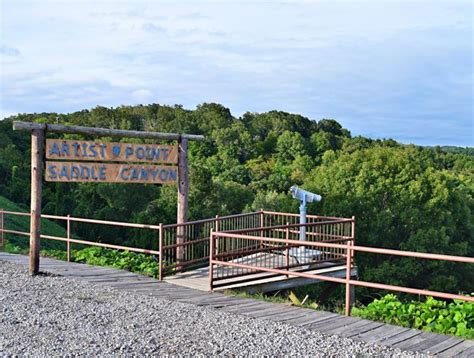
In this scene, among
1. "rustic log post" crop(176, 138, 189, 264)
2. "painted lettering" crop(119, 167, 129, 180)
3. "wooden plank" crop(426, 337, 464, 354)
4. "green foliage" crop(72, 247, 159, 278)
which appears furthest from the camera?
"rustic log post" crop(176, 138, 189, 264)

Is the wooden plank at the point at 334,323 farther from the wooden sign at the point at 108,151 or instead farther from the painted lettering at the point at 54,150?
the painted lettering at the point at 54,150

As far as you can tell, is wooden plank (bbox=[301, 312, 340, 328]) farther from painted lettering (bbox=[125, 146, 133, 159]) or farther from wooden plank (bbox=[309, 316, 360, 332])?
painted lettering (bbox=[125, 146, 133, 159])

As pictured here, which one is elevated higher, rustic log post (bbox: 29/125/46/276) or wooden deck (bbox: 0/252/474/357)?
rustic log post (bbox: 29/125/46/276)

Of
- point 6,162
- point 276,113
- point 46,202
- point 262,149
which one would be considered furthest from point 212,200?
point 276,113

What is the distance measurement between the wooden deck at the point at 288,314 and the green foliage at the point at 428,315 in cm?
30

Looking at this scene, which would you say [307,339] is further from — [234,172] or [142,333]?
[234,172]

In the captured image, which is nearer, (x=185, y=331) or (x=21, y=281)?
(x=185, y=331)

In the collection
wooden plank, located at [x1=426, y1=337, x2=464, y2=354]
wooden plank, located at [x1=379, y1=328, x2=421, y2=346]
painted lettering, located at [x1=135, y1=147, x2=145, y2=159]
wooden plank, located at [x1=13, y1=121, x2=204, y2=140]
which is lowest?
wooden plank, located at [x1=379, y1=328, x2=421, y2=346]

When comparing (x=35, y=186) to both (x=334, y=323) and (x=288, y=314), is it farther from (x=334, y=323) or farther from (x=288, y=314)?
(x=334, y=323)

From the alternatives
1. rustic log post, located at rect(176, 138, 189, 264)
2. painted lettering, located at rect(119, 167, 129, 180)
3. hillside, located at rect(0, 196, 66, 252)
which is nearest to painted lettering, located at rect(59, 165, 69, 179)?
painted lettering, located at rect(119, 167, 129, 180)

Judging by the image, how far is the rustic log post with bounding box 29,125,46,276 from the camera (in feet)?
34.9

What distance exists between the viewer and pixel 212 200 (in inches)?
1660

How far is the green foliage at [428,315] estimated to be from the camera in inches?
283

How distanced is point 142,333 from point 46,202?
4091 cm
